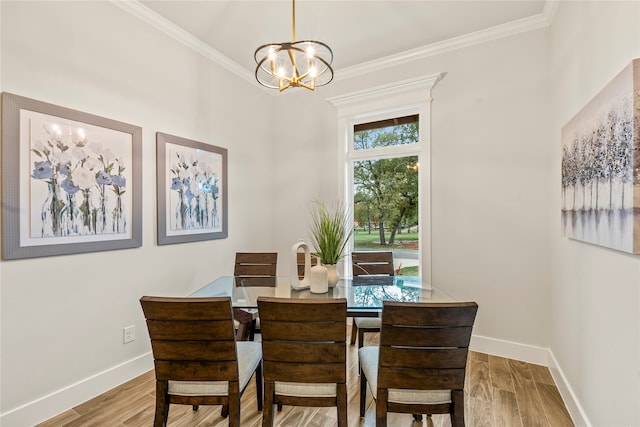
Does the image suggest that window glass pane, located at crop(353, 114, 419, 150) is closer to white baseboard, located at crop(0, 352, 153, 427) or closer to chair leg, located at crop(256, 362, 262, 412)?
chair leg, located at crop(256, 362, 262, 412)

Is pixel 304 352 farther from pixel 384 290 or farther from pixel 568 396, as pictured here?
pixel 568 396

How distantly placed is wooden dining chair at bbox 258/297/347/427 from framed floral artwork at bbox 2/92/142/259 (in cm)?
156

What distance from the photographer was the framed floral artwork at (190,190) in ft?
8.70

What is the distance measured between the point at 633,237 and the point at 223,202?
9.96 ft

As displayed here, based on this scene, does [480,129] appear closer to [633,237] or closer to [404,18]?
[404,18]

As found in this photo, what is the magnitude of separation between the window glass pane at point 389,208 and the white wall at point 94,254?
1603 mm

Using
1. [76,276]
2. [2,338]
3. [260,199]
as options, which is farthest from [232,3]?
[2,338]

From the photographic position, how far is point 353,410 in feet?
6.62

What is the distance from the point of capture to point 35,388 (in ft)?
6.23

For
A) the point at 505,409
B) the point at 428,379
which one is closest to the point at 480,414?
the point at 505,409

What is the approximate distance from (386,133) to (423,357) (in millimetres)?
2636

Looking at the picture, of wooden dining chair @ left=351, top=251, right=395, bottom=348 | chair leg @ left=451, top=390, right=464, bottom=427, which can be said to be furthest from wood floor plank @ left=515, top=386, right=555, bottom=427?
wooden dining chair @ left=351, top=251, right=395, bottom=348

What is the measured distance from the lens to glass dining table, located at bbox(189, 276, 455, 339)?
1781 mm

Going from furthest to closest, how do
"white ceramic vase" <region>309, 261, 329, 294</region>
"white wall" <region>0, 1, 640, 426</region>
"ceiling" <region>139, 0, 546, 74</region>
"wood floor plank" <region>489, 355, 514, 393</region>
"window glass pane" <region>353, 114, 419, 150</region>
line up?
"window glass pane" <region>353, 114, 419, 150</region>, "ceiling" <region>139, 0, 546, 74</region>, "wood floor plank" <region>489, 355, 514, 393</region>, "white ceramic vase" <region>309, 261, 329, 294</region>, "white wall" <region>0, 1, 640, 426</region>
